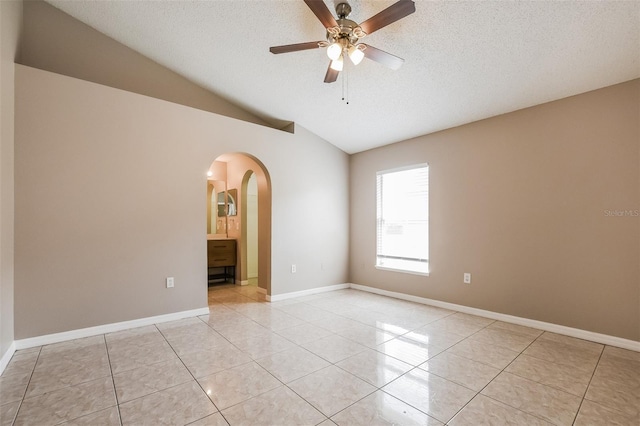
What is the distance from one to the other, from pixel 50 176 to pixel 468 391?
415 centimetres

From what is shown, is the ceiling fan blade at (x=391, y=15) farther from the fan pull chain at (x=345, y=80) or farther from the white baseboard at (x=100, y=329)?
the white baseboard at (x=100, y=329)

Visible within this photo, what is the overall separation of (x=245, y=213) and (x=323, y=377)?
393 cm

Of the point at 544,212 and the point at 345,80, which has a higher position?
the point at 345,80

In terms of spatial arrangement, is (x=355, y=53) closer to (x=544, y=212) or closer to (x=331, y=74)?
(x=331, y=74)

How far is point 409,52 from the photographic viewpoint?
115 inches

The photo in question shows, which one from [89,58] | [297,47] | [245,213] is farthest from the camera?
[245,213]

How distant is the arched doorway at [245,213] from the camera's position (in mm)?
4609

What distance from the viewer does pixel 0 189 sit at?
237cm

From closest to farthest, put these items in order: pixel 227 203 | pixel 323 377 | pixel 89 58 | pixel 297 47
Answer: pixel 323 377
pixel 297 47
pixel 89 58
pixel 227 203

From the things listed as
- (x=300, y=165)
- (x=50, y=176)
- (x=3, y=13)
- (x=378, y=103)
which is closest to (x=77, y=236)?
(x=50, y=176)

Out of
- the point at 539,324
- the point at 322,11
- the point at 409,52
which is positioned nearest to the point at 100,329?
the point at 322,11

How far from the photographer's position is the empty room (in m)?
2.12

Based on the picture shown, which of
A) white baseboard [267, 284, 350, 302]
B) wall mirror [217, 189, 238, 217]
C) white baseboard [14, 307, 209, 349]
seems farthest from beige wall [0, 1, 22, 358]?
wall mirror [217, 189, 238, 217]

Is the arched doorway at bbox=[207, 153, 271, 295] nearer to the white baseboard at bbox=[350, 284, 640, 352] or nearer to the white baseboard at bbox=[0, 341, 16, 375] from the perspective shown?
the white baseboard at bbox=[350, 284, 640, 352]
